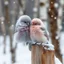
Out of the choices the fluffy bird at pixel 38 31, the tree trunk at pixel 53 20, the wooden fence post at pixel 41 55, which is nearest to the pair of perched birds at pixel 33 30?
the fluffy bird at pixel 38 31

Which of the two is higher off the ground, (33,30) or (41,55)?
(33,30)

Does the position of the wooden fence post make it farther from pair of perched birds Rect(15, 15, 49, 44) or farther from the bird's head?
the bird's head

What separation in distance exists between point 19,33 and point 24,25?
0.16 meters

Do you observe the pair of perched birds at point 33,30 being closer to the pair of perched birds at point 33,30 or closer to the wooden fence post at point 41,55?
the pair of perched birds at point 33,30

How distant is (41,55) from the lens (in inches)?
92.7

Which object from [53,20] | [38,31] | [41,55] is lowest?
[41,55]

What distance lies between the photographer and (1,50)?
24.4 ft

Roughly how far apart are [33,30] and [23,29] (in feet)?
0.35

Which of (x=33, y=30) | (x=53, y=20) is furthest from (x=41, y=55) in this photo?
(x=53, y=20)

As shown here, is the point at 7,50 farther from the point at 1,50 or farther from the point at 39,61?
the point at 39,61

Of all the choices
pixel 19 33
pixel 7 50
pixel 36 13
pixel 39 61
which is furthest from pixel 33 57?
pixel 7 50

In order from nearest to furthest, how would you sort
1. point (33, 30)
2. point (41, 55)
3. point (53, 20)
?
1. point (41, 55)
2. point (33, 30)
3. point (53, 20)

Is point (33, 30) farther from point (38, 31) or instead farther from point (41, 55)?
point (41, 55)

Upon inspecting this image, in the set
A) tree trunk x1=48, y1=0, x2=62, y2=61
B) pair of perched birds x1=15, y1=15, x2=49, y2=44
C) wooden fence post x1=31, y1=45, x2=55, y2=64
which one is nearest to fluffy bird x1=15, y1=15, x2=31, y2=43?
pair of perched birds x1=15, y1=15, x2=49, y2=44
